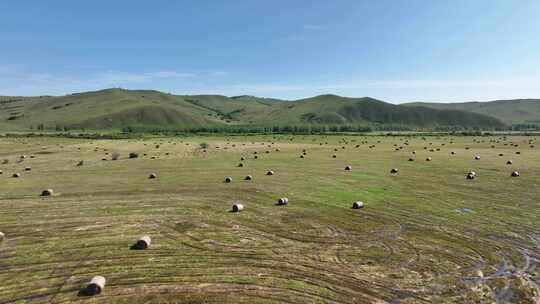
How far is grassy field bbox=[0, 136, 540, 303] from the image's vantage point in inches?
452

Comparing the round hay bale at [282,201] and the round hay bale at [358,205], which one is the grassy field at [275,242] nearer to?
the round hay bale at [282,201]

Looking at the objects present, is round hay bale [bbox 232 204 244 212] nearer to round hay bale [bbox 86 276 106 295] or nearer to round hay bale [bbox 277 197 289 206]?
round hay bale [bbox 277 197 289 206]

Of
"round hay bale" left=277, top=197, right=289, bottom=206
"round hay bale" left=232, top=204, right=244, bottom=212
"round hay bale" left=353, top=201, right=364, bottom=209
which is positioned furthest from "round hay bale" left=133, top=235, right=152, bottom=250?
"round hay bale" left=353, top=201, right=364, bottom=209

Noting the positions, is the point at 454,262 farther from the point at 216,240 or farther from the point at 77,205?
the point at 77,205

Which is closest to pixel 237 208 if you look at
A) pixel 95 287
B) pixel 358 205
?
pixel 358 205

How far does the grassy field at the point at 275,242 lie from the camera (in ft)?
37.7

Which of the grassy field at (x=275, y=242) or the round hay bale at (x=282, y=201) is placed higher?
the round hay bale at (x=282, y=201)

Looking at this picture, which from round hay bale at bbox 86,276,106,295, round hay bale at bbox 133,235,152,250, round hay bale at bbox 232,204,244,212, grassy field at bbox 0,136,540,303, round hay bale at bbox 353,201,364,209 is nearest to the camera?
round hay bale at bbox 86,276,106,295

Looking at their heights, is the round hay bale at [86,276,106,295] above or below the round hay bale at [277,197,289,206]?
below

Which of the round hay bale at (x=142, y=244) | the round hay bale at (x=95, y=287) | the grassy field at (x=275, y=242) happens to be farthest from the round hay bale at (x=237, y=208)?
the round hay bale at (x=95, y=287)

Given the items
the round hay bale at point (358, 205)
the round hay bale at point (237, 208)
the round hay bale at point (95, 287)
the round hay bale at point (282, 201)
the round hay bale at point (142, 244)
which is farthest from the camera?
the round hay bale at point (282, 201)

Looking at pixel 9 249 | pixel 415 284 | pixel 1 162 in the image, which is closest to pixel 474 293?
A: pixel 415 284

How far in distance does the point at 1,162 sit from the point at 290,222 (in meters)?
49.5

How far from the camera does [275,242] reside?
626 inches
